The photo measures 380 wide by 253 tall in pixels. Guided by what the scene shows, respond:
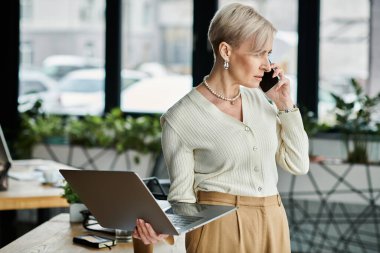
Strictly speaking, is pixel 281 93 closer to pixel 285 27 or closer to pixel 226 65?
pixel 226 65

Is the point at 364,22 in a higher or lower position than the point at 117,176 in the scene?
higher

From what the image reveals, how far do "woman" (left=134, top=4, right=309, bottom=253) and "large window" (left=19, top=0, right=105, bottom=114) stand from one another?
4277 mm

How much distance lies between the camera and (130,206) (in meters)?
2.07

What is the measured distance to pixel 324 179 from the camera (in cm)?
536

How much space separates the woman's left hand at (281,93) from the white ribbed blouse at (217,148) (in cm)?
3

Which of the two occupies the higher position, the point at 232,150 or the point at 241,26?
the point at 241,26

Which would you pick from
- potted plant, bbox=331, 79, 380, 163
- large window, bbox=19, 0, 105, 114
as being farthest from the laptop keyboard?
large window, bbox=19, 0, 105, 114

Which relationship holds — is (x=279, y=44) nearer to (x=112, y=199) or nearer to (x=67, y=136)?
(x=67, y=136)

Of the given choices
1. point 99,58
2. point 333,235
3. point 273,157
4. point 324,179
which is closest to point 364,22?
point 324,179

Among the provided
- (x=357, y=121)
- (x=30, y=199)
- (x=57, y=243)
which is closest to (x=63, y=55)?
(x=357, y=121)

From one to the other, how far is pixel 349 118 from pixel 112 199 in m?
3.62

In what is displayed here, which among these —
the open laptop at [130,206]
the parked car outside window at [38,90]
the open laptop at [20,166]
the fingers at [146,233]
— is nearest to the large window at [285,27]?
the parked car outside window at [38,90]

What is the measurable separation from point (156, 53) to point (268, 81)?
407 cm

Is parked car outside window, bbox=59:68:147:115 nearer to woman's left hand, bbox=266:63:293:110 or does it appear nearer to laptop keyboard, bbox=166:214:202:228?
woman's left hand, bbox=266:63:293:110
